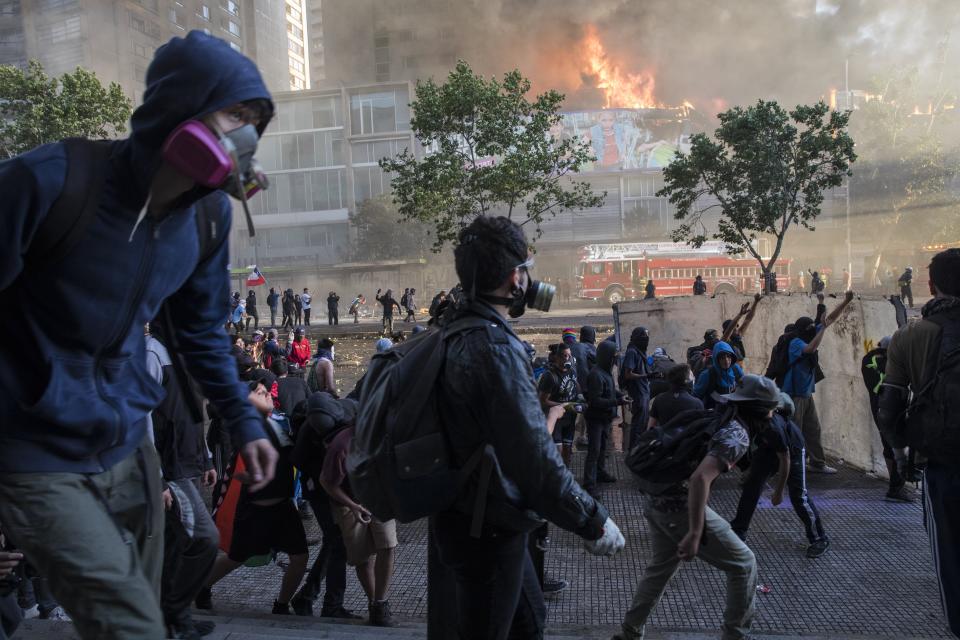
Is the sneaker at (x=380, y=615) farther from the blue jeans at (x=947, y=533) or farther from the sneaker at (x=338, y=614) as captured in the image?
the blue jeans at (x=947, y=533)

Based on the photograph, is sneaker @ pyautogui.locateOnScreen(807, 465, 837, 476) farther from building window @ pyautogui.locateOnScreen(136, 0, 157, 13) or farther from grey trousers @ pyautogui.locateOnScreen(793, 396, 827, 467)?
building window @ pyautogui.locateOnScreen(136, 0, 157, 13)

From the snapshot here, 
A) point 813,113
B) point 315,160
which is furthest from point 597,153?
point 813,113

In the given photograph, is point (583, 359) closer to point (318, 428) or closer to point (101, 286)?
point (318, 428)

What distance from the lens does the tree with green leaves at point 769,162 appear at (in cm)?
1852

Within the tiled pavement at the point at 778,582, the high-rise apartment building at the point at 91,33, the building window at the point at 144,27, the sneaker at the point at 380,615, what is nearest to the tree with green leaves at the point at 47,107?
the tiled pavement at the point at 778,582

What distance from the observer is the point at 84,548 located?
4.46ft

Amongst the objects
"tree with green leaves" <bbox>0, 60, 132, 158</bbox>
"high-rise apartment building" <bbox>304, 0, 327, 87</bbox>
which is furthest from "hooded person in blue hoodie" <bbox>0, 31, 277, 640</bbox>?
"high-rise apartment building" <bbox>304, 0, 327, 87</bbox>

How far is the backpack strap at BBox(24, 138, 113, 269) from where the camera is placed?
53.7 inches

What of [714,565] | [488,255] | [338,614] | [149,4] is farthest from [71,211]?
[149,4]

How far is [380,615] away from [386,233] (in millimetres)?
44814

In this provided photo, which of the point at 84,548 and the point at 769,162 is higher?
the point at 769,162

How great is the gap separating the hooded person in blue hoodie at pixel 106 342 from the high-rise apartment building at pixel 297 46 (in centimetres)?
9939

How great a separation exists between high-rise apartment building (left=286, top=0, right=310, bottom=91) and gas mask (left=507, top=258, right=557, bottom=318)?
3898 inches

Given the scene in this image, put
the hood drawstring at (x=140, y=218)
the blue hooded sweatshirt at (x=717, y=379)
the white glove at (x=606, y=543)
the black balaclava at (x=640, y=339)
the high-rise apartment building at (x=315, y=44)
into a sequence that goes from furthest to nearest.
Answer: the high-rise apartment building at (x=315, y=44) → the black balaclava at (x=640, y=339) → the blue hooded sweatshirt at (x=717, y=379) → the white glove at (x=606, y=543) → the hood drawstring at (x=140, y=218)
